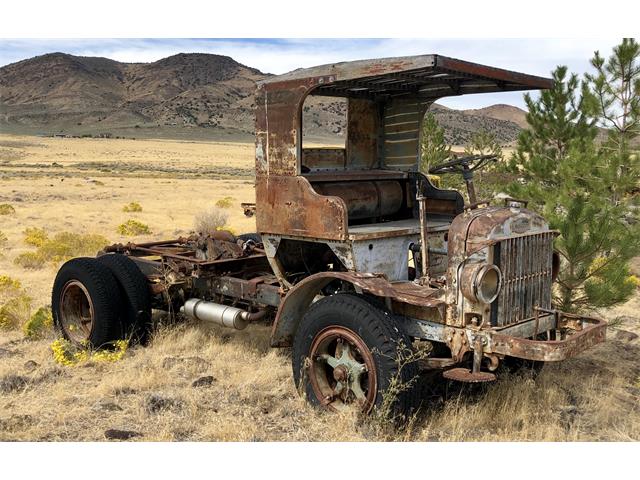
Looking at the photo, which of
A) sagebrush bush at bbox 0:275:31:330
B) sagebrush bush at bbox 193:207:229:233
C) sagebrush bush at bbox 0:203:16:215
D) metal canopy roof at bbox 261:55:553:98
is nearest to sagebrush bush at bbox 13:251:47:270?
sagebrush bush at bbox 0:275:31:330

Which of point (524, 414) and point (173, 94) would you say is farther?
point (173, 94)

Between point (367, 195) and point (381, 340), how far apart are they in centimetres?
218

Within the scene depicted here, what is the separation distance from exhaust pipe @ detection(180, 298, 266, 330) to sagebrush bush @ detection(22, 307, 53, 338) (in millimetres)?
1924

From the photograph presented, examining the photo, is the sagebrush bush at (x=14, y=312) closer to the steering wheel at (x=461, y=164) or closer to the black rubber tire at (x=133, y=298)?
the black rubber tire at (x=133, y=298)

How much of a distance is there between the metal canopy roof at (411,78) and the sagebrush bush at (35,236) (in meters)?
10.3

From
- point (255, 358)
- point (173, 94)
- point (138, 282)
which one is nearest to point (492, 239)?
point (255, 358)

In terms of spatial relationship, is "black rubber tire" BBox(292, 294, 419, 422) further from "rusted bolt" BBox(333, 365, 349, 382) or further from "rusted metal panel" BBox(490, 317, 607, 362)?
"rusted metal panel" BBox(490, 317, 607, 362)

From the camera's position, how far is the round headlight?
14.9 feet

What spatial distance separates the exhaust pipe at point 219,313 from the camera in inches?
246

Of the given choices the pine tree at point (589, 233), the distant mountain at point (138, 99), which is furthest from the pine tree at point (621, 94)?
the distant mountain at point (138, 99)

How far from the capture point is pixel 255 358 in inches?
265

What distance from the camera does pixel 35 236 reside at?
588 inches

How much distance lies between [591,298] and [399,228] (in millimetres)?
2469

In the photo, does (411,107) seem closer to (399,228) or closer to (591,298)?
(399,228)
